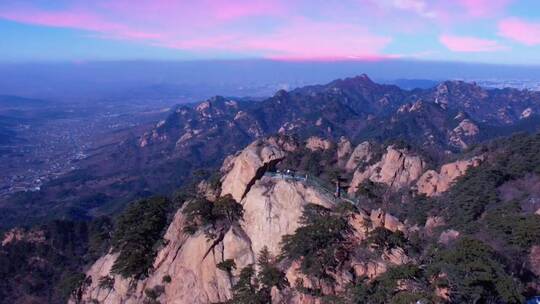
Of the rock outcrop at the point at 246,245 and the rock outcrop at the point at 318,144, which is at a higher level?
the rock outcrop at the point at 246,245

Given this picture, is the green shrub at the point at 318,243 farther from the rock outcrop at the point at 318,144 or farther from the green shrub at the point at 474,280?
the rock outcrop at the point at 318,144

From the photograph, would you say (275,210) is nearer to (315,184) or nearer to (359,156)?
(315,184)

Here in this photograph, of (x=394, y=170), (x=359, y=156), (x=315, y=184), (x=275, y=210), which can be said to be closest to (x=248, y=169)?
(x=275, y=210)

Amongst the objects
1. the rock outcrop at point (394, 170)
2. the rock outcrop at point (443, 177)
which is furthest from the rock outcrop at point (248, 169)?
the rock outcrop at point (443, 177)

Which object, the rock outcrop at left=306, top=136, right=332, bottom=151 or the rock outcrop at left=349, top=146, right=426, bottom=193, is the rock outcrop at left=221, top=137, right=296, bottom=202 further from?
the rock outcrop at left=306, top=136, right=332, bottom=151

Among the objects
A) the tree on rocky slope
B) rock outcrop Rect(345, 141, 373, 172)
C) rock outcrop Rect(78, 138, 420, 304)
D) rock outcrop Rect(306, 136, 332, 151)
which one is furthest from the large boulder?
rock outcrop Rect(306, 136, 332, 151)
